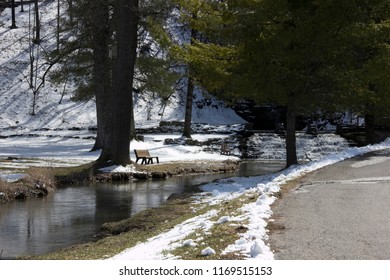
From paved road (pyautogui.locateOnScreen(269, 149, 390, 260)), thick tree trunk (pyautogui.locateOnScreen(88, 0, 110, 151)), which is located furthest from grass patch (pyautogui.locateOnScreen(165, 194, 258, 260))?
thick tree trunk (pyautogui.locateOnScreen(88, 0, 110, 151))

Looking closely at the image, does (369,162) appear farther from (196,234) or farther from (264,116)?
(264,116)

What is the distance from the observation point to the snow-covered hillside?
46.1 m

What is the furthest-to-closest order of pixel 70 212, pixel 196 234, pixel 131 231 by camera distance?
1. pixel 70 212
2. pixel 131 231
3. pixel 196 234

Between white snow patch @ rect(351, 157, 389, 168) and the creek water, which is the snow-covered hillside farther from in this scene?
white snow patch @ rect(351, 157, 389, 168)

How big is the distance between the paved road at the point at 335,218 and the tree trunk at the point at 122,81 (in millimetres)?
8668

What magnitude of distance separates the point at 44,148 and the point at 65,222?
2048cm

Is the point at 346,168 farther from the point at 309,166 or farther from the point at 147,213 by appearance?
the point at 147,213

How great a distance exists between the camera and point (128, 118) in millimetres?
22328

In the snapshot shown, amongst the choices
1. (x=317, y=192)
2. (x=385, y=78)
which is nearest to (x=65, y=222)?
(x=317, y=192)

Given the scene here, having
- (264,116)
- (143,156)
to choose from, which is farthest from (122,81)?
(264,116)

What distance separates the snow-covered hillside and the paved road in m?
30.2

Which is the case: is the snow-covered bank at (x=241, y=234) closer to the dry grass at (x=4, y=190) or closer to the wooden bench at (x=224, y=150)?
the dry grass at (x=4, y=190)

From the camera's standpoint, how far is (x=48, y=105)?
48812 mm

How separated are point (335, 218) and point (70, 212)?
24.9 ft
